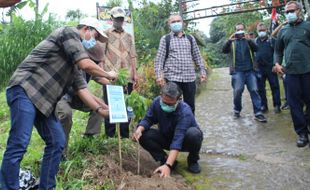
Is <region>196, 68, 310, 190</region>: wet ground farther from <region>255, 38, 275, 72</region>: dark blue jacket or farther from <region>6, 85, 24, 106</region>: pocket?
<region>6, 85, 24, 106</region>: pocket

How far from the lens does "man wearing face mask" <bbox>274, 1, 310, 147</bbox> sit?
16.3 ft

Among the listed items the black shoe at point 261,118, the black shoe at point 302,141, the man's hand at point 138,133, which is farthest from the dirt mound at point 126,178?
the black shoe at point 261,118

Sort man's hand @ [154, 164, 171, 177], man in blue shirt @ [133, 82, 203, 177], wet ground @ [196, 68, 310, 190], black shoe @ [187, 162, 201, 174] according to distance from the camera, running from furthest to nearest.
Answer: black shoe @ [187, 162, 201, 174] → man in blue shirt @ [133, 82, 203, 177] → wet ground @ [196, 68, 310, 190] → man's hand @ [154, 164, 171, 177]

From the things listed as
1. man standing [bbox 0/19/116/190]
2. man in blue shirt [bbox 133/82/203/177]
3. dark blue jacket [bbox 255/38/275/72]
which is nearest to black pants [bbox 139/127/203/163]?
man in blue shirt [bbox 133/82/203/177]

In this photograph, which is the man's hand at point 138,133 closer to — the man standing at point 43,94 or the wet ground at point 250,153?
the wet ground at point 250,153

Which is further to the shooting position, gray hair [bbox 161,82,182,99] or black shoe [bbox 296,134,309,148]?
black shoe [bbox 296,134,309,148]

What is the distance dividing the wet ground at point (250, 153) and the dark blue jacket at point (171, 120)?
571 mm

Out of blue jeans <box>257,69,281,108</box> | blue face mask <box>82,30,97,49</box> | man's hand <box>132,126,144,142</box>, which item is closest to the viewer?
blue face mask <box>82,30,97,49</box>

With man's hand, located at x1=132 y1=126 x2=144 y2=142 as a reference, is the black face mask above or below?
above

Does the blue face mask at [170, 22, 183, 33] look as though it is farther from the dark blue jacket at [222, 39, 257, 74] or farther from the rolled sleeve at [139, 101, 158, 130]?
the dark blue jacket at [222, 39, 257, 74]

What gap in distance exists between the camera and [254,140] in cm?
566

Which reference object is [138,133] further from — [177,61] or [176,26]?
[176,26]

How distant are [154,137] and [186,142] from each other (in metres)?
0.39

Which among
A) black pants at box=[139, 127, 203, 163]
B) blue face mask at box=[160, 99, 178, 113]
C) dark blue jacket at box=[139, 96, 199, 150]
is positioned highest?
blue face mask at box=[160, 99, 178, 113]
